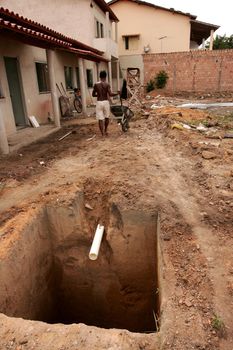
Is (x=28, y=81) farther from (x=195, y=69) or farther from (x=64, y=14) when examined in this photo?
(x=195, y=69)

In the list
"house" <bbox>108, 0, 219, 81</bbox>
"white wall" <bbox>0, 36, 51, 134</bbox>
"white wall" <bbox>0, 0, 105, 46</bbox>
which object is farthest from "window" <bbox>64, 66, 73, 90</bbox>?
"house" <bbox>108, 0, 219, 81</bbox>

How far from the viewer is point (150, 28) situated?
998 inches

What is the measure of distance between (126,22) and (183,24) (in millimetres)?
5044

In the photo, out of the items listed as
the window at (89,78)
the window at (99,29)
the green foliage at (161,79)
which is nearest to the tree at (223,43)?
the green foliage at (161,79)

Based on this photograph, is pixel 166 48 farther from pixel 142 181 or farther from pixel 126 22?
pixel 142 181

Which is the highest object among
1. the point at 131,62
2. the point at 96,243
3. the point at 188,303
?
the point at 131,62

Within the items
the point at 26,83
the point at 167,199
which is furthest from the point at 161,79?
the point at 167,199

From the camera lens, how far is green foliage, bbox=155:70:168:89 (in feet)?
71.2

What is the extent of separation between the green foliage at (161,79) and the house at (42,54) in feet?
14.5

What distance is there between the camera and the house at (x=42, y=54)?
7988 millimetres

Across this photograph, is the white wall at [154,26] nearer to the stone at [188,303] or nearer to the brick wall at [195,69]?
the brick wall at [195,69]

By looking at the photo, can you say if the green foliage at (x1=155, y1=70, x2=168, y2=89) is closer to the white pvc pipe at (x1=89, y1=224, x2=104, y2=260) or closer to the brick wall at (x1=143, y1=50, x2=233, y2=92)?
the brick wall at (x1=143, y1=50, x2=233, y2=92)

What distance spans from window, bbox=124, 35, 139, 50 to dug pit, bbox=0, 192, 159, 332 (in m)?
24.8

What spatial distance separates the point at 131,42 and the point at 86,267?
25.6m
